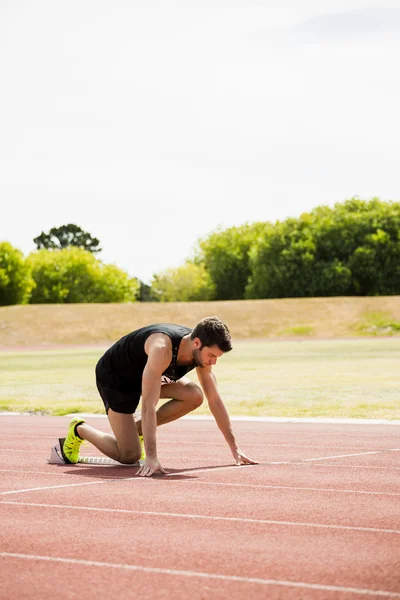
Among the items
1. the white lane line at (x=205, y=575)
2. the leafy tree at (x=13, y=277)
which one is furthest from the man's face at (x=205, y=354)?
the leafy tree at (x=13, y=277)

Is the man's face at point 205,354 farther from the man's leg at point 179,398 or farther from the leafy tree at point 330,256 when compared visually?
the leafy tree at point 330,256

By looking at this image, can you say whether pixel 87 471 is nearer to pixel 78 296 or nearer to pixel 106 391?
pixel 106 391

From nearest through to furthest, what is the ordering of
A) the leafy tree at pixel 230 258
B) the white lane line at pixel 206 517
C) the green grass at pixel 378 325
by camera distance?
the white lane line at pixel 206 517
the green grass at pixel 378 325
the leafy tree at pixel 230 258

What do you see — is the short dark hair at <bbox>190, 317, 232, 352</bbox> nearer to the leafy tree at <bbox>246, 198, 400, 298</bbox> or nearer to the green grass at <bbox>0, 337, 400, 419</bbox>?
Answer: the green grass at <bbox>0, 337, 400, 419</bbox>

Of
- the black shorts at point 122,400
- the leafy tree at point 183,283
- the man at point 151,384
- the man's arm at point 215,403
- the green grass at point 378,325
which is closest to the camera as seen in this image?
the man at point 151,384

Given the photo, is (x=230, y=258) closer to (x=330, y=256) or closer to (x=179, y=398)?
(x=330, y=256)

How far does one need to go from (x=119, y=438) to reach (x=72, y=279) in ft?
346

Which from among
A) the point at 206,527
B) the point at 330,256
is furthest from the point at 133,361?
the point at 330,256

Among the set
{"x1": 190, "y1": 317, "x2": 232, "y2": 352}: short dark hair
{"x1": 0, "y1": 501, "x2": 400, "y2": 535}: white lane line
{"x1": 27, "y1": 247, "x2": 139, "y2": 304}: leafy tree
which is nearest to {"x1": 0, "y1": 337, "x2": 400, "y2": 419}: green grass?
{"x1": 190, "y1": 317, "x2": 232, "y2": 352}: short dark hair

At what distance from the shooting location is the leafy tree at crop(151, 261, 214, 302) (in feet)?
382

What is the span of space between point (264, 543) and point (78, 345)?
2432 inches

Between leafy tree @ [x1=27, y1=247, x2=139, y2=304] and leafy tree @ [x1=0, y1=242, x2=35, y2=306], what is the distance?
603 centimetres

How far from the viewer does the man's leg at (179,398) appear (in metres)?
9.38

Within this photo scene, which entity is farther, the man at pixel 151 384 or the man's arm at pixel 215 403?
the man's arm at pixel 215 403
